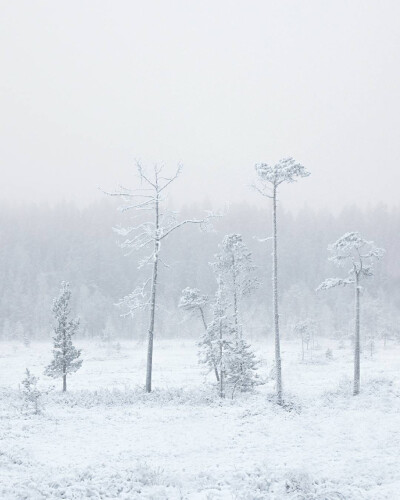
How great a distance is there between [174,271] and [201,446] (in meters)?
116

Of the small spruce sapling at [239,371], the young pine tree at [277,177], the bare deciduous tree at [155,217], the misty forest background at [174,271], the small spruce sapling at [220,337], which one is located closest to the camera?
the young pine tree at [277,177]

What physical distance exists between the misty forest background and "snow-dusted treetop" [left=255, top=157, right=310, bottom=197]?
62891 millimetres

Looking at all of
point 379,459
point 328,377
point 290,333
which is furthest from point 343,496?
point 290,333

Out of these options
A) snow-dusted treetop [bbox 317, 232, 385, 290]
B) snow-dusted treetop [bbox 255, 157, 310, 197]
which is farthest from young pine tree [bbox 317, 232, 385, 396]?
snow-dusted treetop [bbox 255, 157, 310, 197]

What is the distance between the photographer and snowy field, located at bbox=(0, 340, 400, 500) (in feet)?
34.7

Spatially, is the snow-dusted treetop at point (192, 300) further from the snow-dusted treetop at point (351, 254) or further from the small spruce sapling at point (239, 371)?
the snow-dusted treetop at point (351, 254)

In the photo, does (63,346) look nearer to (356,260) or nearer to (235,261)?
(235,261)

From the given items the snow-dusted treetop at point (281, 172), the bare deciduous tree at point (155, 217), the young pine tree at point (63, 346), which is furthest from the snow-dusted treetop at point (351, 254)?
the young pine tree at point (63, 346)

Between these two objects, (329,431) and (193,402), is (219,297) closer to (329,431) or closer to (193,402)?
(193,402)

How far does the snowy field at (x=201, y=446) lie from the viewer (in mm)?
10570

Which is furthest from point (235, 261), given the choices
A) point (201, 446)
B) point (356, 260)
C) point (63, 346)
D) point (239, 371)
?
point (201, 446)

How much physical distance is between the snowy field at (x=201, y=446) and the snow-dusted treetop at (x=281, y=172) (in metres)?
10.7

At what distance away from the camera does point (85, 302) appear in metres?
106

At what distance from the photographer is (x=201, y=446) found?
14367 millimetres
